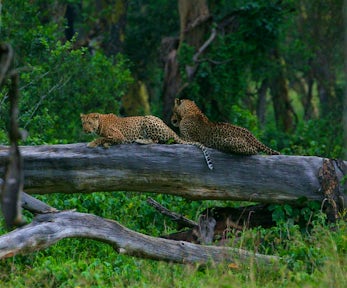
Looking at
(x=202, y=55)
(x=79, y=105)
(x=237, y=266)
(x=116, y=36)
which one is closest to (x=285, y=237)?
(x=237, y=266)

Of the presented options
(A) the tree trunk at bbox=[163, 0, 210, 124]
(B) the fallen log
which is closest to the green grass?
(B) the fallen log

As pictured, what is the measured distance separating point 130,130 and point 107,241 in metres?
A: 1.95

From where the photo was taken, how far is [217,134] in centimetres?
996

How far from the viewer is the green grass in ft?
24.8

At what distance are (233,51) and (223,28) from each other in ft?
2.55

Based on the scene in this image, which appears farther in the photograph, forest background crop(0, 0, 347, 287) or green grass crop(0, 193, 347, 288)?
forest background crop(0, 0, 347, 287)

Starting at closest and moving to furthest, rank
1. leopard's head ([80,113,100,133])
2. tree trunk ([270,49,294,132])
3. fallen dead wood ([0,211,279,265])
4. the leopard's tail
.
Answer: fallen dead wood ([0,211,279,265]) < the leopard's tail < leopard's head ([80,113,100,133]) < tree trunk ([270,49,294,132])

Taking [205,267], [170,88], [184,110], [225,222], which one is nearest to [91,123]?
[184,110]

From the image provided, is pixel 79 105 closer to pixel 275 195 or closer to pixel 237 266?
pixel 275 195

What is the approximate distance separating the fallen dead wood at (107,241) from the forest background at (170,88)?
0.63ft

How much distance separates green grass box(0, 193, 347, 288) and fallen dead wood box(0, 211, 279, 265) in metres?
0.13

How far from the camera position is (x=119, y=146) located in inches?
377

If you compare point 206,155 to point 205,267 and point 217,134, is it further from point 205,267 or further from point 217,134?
point 205,267

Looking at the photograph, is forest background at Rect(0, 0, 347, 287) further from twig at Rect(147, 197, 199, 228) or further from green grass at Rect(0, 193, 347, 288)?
twig at Rect(147, 197, 199, 228)
